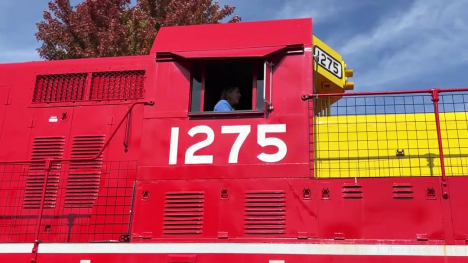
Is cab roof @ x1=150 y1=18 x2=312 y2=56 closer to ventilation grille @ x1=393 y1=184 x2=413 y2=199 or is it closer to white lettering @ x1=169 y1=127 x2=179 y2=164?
white lettering @ x1=169 y1=127 x2=179 y2=164

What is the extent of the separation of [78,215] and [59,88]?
197cm

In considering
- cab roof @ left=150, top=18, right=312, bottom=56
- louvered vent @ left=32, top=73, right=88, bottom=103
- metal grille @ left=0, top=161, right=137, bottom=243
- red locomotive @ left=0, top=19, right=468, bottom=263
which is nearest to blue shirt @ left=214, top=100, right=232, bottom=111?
red locomotive @ left=0, top=19, right=468, bottom=263

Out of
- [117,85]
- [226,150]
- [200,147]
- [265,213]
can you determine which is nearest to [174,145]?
[200,147]

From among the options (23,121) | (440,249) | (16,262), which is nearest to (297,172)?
(440,249)

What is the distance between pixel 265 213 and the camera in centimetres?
585

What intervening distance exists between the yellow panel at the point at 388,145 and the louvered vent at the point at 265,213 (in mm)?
636

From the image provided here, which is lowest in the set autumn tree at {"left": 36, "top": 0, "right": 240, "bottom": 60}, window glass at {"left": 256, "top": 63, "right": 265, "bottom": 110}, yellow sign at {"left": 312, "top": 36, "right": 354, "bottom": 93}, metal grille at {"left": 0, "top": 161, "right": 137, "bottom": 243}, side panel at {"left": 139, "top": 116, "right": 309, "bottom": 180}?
Answer: metal grille at {"left": 0, "top": 161, "right": 137, "bottom": 243}

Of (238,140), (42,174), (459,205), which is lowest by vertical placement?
(459,205)

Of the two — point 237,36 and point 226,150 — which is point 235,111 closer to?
point 226,150

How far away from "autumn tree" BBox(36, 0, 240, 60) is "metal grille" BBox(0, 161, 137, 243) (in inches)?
323

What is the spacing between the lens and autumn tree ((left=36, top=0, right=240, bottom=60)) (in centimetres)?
1466

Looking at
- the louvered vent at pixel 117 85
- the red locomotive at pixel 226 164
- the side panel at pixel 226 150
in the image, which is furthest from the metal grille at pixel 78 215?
the louvered vent at pixel 117 85

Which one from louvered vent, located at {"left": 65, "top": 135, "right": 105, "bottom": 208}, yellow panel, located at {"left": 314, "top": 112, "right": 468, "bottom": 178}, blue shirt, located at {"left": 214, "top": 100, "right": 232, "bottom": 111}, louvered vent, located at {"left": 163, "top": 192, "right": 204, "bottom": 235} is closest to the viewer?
louvered vent, located at {"left": 163, "top": 192, "right": 204, "bottom": 235}

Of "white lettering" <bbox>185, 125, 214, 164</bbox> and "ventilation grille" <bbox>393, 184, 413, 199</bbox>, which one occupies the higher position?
"white lettering" <bbox>185, 125, 214, 164</bbox>
